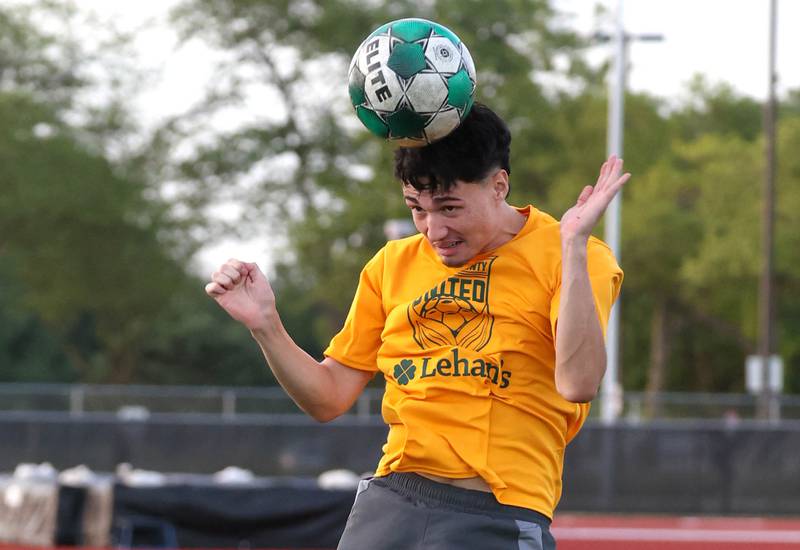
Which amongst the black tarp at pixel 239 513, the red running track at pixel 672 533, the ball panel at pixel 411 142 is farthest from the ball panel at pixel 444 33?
the red running track at pixel 672 533

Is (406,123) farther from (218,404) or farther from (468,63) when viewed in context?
(218,404)

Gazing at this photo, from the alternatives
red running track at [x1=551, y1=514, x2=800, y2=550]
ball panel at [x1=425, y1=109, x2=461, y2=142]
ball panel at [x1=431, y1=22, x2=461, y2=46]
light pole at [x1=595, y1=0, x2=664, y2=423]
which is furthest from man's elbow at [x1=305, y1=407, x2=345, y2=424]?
light pole at [x1=595, y1=0, x2=664, y2=423]

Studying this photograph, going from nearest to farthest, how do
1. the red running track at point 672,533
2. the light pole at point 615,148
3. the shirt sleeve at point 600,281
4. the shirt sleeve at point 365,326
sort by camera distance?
the shirt sleeve at point 600,281 < the shirt sleeve at point 365,326 < the red running track at point 672,533 < the light pole at point 615,148

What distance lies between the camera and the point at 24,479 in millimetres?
11984

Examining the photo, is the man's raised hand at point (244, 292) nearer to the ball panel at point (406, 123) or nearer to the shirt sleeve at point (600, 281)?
the ball panel at point (406, 123)

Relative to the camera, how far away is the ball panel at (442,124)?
3.46 meters

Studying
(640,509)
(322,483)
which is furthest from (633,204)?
(322,483)

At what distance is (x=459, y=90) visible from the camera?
11.6 ft

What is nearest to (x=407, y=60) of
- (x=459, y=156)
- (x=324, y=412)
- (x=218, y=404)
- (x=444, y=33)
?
(x=444, y=33)

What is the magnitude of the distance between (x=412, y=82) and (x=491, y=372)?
760 millimetres

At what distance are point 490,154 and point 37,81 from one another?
103 ft

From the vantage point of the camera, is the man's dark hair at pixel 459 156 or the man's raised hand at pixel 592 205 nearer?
the man's raised hand at pixel 592 205

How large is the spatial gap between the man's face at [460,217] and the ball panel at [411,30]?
396mm

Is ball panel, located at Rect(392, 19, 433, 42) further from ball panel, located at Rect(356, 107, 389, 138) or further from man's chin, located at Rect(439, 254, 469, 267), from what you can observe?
man's chin, located at Rect(439, 254, 469, 267)
